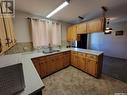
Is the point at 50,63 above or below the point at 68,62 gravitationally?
above

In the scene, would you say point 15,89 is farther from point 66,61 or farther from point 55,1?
point 66,61

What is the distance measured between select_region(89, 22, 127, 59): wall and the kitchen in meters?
0.22

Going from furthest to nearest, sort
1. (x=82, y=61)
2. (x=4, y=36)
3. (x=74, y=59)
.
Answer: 1. (x=74, y=59)
2. (x=82, y=61)
3. (x=4, y=36)

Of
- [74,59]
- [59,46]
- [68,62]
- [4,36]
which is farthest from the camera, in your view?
[59,46]

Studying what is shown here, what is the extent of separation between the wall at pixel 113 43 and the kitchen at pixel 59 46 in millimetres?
219

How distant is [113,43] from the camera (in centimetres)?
538

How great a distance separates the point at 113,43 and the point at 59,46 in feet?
12.8

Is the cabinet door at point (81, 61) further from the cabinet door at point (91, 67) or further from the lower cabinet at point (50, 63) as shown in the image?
the lower cabinet at point (50, 63)

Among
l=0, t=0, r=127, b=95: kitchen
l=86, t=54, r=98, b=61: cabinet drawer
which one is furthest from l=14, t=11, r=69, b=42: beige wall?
Result: l=86, t=54, r=98, b=61: cabinet drawer

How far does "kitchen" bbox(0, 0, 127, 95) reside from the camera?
79.6 inches

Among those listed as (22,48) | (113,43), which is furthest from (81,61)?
(113,43)

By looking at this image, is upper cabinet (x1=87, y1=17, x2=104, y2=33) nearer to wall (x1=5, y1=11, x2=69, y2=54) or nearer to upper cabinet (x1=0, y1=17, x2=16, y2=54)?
wall (x1=5, y1=11, x2=69, y2=54)

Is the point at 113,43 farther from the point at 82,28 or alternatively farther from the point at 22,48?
the point at 22,48

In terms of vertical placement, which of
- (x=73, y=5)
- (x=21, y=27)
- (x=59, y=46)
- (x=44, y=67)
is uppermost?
(x=73, y=5)
